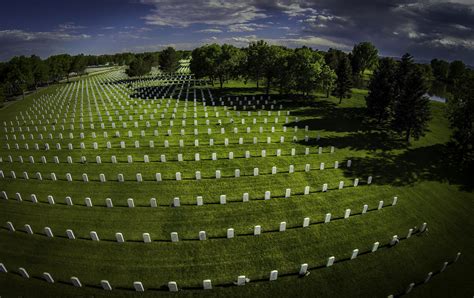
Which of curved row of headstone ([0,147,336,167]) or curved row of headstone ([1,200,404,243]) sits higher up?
curved row of headstone ([0,147,336,167])

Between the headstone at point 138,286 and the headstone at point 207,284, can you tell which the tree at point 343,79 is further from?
the headstone at point 138,286

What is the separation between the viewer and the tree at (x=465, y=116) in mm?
28375

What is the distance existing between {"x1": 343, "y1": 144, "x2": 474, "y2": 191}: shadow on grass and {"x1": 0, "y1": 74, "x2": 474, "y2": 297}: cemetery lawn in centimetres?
17

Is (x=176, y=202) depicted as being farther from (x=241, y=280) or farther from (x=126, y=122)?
(x=126, y=122)

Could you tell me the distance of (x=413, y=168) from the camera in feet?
90.3

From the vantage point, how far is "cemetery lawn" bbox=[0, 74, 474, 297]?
568 inches

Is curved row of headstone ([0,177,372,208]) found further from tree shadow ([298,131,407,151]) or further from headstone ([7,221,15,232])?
tree shadow ([298,131,407,151])

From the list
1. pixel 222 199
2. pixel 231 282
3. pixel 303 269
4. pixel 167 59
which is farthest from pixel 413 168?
pixel 167 59

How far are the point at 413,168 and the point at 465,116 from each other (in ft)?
26.5

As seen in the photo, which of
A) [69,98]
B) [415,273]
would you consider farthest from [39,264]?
[69,98]

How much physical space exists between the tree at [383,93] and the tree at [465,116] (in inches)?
356

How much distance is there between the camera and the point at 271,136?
1326 inches

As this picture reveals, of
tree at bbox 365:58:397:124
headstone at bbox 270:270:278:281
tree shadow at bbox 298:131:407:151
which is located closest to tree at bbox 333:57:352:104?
tree at bbox 365:58:397:124

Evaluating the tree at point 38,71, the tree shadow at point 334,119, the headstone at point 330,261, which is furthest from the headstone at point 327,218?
the tree at point 38,71
